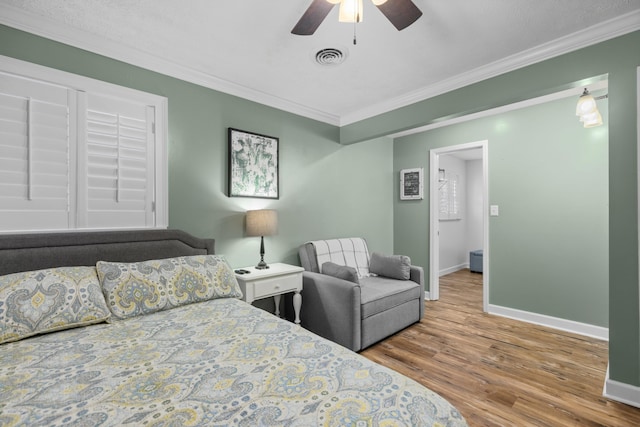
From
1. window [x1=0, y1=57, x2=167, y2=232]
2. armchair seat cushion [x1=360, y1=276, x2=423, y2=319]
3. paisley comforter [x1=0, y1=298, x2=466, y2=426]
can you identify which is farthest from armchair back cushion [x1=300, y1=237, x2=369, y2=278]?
paisley comforter [x1=0, y1=298, x2=466, y2=426]

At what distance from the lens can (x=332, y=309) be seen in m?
2.75

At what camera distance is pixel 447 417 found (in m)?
0.93

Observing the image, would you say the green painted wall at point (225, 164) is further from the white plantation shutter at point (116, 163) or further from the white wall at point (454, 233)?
the white wall at point (454, 233)

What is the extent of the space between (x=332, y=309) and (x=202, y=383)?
70.7 inches

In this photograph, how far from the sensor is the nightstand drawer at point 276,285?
256cm

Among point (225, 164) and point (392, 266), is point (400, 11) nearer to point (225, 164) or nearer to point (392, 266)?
point (225, 164)

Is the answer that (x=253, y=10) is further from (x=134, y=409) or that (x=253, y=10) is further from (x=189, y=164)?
(x=134, y=409)

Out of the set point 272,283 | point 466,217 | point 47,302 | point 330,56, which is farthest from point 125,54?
point 466,217

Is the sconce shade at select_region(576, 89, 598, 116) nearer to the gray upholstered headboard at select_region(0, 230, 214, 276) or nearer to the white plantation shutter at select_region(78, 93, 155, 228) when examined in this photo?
the gray upholstered headboard at select_region(0, 230, 214, 276)

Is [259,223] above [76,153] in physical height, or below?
below

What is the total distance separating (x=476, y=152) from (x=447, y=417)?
5.75m

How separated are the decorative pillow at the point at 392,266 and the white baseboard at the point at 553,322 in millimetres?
1269

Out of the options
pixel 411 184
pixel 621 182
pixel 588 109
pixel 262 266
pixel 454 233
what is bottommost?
pixel 262 266

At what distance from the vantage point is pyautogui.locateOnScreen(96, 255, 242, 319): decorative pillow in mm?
1763
